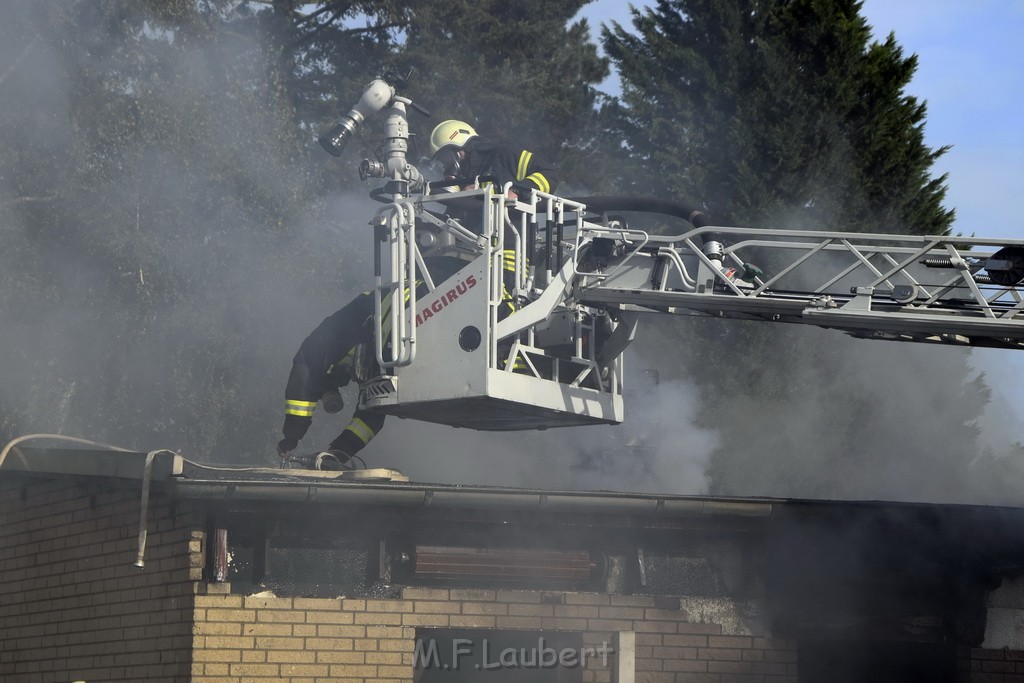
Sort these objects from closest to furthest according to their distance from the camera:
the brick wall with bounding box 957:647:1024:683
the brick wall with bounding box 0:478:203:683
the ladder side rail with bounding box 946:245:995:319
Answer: the ladder side rail with bounding box 946:245:995:319 < the brick wall with bounding box 0:478:203:683 < the brick wall with bounding box 957:647:1024:683

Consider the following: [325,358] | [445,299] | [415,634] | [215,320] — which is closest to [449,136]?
[445,299]

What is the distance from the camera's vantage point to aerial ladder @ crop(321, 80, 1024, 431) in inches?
302

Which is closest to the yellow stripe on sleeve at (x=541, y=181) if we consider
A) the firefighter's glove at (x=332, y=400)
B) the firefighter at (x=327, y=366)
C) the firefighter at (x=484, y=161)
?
the firefighter at (x=484, y=161)

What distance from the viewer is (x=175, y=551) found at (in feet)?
25.0

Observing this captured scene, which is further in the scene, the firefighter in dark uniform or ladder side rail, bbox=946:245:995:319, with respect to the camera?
the firefighter in dark uniform

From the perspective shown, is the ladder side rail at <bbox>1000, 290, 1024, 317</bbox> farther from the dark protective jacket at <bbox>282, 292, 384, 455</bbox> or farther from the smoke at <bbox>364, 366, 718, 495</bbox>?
the smoke at <bbox>364, 366, 718, 495</bbox>

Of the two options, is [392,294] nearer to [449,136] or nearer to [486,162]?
[486,162]

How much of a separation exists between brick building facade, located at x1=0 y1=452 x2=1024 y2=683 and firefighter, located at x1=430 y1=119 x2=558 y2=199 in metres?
2.38

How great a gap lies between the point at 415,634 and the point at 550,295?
2220 mm

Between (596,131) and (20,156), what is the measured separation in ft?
34.2

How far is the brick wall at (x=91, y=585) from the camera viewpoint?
24.9 feet

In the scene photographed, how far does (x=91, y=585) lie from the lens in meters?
8.36

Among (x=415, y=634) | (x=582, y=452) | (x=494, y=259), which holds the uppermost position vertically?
(x=582, y=452)

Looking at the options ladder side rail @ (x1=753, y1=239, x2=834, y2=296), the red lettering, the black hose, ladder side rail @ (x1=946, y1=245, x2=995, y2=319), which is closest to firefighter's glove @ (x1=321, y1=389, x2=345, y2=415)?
the red lettering
